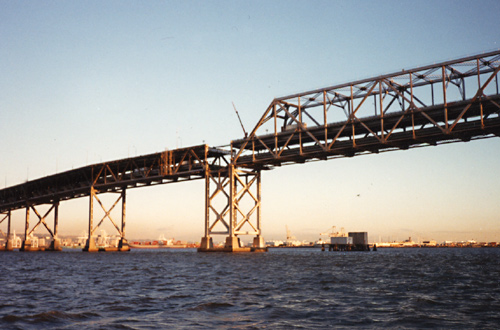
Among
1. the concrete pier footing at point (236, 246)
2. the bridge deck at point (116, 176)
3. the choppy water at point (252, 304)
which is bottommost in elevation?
the choppy water at point (252, 304)

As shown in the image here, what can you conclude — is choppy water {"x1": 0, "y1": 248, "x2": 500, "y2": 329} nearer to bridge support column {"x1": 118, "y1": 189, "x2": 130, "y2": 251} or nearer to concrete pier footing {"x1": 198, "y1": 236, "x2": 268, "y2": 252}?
concrete pier footing {"x1": 198, "y1": 236, "x2": 268, "y2": 252}

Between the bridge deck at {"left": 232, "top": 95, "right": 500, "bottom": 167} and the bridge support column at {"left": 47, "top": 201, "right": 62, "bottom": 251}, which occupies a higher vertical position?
the bridge deck at {"left": 232, "top": 95, "right": 500, "bottom": 167}

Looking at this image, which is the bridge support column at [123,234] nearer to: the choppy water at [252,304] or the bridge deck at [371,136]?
the bridge deck at [371,136]

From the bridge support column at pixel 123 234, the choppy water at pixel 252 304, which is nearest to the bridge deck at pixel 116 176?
the bridge support column at pixel 123 234

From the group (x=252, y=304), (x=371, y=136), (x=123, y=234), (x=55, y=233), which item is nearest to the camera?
(x=252, y=304)

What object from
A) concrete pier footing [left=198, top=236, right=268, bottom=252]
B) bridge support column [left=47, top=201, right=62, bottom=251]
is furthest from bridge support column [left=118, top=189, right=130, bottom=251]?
concrete pier footing [left=198, top=236, right=268, bottom=252]

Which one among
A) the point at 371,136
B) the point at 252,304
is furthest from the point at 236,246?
the point at 252,304

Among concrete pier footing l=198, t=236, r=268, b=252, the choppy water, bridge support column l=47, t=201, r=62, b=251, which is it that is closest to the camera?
→ the choppy water

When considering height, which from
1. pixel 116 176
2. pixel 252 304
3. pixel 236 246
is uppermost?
pixel 116 176

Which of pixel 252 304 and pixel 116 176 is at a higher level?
pixel 116 176

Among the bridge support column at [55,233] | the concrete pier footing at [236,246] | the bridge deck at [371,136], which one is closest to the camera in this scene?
the bridge deck at [371,136]

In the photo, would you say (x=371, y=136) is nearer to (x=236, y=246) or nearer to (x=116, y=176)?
(x=236, y=246)

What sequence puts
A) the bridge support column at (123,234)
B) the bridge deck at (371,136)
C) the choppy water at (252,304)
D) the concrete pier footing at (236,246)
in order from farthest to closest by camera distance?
the bridge support column at (123,234) → the concrete pier footing at (236,246) → the bridge deck at (371,136) → the choppy water at (252,304)

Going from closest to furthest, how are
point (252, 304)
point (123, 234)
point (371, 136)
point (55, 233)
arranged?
point (252, 304)
point (371, 136)
point (123, 234)
point (55, 233)
